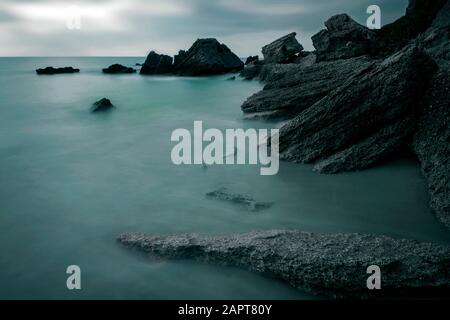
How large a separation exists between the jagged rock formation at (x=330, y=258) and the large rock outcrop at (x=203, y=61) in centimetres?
4070

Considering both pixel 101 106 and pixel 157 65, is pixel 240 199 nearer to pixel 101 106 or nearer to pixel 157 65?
pixel 101 106

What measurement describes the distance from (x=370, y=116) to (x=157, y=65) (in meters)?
44.7

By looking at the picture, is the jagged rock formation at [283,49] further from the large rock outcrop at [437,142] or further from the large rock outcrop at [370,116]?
the large rock outcrop at [437,142]

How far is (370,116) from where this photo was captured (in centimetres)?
770

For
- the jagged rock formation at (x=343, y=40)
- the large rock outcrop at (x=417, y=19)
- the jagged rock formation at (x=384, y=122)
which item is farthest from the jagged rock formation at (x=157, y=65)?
the jagged rock formation at (x=384, y=122)

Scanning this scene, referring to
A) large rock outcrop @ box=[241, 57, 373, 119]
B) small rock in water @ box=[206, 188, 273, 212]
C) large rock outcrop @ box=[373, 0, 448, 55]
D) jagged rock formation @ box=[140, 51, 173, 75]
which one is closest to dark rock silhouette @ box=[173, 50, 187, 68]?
jagged rock formation @ box=[140, 51, 173, 75]

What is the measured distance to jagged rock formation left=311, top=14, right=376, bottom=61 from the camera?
20281mm

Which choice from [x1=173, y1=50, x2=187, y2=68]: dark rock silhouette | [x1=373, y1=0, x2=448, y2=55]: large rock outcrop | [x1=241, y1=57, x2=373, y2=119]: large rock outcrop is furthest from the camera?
[x1=173, y1=50, x2=187, y2=68]: dark rock silhouette

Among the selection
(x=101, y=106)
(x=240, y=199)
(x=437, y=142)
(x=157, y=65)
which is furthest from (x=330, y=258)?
(x=157, y=65)

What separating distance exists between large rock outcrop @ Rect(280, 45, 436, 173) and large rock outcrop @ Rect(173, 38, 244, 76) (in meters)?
37.1

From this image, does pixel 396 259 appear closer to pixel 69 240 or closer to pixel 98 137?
pixel 69 240

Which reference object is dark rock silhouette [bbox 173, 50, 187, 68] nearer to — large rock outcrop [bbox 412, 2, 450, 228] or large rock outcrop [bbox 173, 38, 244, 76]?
large rock outcrop [bbox 173, 38, 244, 76]

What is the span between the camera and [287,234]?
5.11 m

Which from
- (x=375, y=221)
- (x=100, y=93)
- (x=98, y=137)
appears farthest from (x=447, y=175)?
(x=100, y=93)
